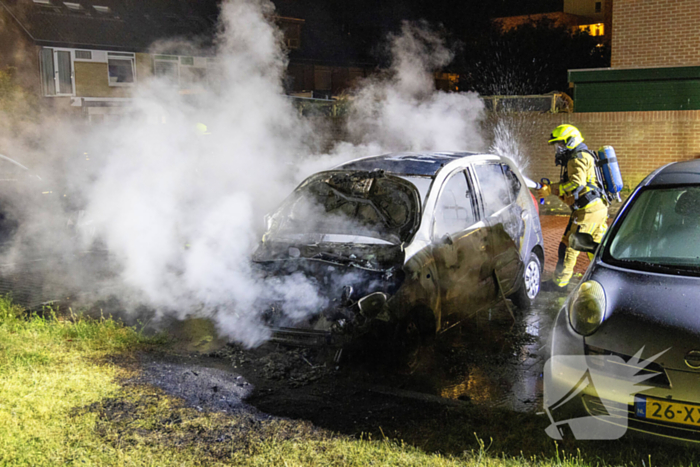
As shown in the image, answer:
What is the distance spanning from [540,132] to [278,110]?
7632 mm

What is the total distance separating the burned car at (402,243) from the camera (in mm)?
4609

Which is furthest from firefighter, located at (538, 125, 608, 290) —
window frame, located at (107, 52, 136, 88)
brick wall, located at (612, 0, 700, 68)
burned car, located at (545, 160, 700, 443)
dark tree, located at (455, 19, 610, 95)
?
dark tree, located at (455, 19, 610, 95)

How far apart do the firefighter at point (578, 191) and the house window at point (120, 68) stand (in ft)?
79.5

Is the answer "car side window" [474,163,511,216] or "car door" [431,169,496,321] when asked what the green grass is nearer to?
"car door" [431,169,496,321]

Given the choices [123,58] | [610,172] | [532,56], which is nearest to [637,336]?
[610,172]

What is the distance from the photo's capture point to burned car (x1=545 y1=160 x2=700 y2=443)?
3145 millimetres

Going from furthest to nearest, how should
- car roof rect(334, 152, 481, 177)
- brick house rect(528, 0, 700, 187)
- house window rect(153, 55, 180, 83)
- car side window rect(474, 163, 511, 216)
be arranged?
brick house rect(528, 0, 700, 187) < house window rect(153, 55, 180, 83) < car side window rect(474, 163, 511, 216) < car roof rect(334, 152, 481, 177)

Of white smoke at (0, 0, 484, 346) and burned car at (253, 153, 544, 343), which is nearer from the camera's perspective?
burned car at (253, 153, 544, 343)

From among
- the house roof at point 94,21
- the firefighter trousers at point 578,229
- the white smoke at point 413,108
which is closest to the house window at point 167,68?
the white smoke at point 413,108

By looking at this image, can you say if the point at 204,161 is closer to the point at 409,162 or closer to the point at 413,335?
the point at 409,162

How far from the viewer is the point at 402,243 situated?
4.74 m

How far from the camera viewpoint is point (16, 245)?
1050cm

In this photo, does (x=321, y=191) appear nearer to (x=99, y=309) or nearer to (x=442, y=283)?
(x=442, y=283)

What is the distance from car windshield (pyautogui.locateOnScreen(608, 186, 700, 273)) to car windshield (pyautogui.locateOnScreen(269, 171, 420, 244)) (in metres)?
1.57
